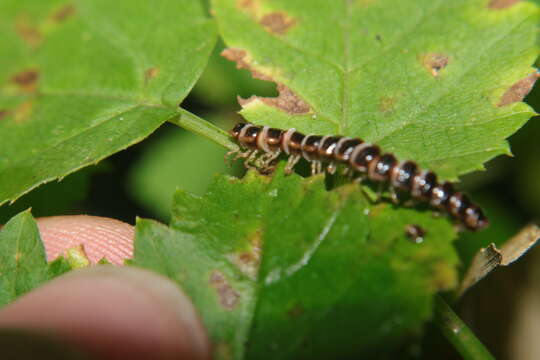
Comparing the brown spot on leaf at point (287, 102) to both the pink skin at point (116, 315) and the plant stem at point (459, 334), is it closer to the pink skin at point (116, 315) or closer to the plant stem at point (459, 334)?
the pink skin at point (116, 315)

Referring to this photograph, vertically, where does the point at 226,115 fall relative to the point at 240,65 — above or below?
below

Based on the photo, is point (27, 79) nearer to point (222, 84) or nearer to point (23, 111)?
point (23, 111)

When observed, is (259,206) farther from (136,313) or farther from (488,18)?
(488,18)

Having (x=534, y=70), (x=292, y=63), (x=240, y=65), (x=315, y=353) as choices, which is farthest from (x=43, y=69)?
(x=534, y=70)

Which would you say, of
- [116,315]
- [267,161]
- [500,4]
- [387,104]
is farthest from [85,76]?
[500,4]

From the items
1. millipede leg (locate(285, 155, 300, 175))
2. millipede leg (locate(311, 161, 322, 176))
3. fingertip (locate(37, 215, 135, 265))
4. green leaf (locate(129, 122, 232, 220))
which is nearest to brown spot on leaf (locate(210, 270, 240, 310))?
millipede leg (locate(285, 155, 300, 175))

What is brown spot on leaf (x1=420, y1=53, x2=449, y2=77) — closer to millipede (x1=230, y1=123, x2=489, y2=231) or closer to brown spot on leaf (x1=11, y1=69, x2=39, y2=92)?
millipede (x1=230, y1=123, x2=489, y2=231)
